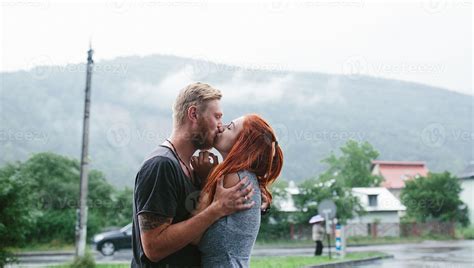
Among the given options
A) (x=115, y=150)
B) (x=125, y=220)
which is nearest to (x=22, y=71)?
(x=115, y=150)

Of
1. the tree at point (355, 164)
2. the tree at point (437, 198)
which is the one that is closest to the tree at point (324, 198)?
the tree at point (437, 198)

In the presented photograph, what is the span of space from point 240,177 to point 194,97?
0.36m

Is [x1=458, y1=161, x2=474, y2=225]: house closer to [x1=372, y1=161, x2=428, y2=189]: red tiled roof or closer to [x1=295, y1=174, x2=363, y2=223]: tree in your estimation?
[x1=372, y1=161, x2=428, y2=189]: red tiled roof

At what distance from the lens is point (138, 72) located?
491 ft

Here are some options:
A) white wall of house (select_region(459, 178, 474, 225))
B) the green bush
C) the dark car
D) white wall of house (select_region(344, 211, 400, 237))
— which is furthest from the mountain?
the green bush

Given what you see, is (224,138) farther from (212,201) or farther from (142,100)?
(142,100)

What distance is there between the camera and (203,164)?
229 centimetres

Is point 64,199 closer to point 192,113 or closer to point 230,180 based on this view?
point 192,113

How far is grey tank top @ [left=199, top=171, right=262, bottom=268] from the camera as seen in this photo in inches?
83.5

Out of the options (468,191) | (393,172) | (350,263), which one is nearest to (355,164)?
(468,191)

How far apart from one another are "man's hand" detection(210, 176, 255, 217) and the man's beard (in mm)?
223

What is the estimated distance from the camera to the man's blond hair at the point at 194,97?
2.26 metres

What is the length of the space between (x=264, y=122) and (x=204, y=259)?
55cm

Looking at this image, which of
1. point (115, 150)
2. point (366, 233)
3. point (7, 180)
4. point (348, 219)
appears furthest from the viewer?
point (115, 150)
